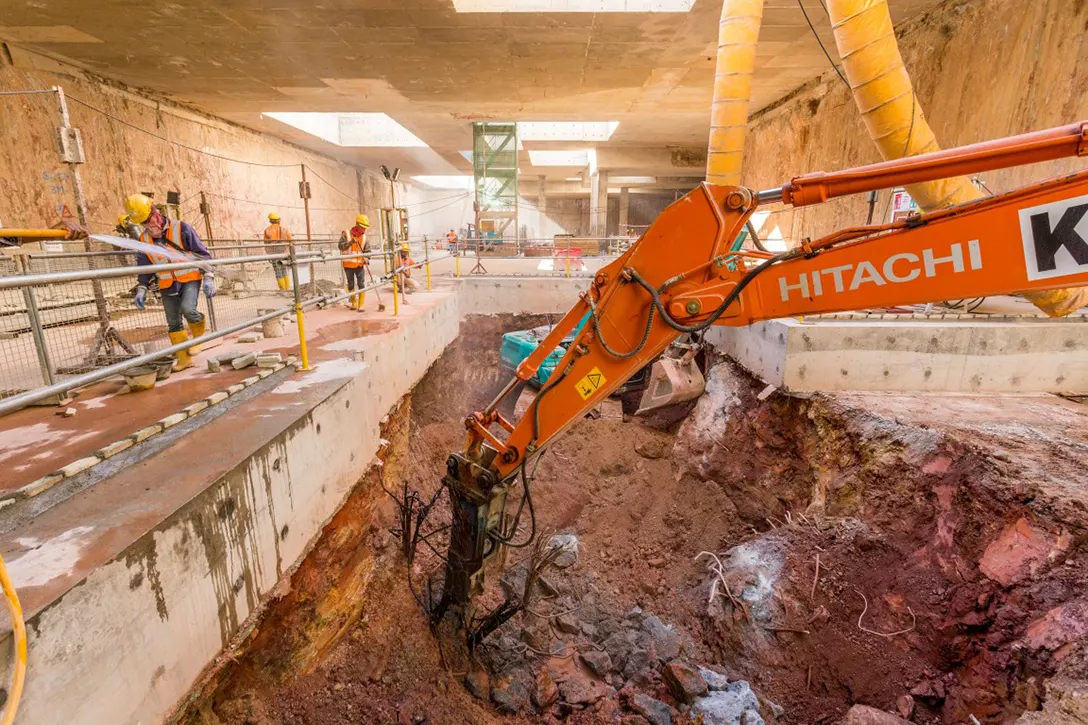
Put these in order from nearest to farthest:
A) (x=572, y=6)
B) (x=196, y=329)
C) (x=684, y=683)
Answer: (x=684, y=683) → (x=196, y=329) → (x=572, y=6)

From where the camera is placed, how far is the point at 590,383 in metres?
3.20

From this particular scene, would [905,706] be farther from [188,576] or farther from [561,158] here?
[561,158]

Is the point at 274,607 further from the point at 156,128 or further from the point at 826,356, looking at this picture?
→ the point at 156,128

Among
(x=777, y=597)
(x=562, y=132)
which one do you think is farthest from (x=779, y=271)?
(x=562, y=132)

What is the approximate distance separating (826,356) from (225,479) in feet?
18.9

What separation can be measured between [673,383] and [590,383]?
4.84 m

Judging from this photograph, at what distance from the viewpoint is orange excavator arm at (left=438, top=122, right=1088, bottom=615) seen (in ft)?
6.86

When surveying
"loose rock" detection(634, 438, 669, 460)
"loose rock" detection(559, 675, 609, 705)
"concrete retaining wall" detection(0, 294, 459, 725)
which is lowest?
"loose rock" detection(559, 675, 609, 705)

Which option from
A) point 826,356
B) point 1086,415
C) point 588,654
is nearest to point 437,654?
point 588,654

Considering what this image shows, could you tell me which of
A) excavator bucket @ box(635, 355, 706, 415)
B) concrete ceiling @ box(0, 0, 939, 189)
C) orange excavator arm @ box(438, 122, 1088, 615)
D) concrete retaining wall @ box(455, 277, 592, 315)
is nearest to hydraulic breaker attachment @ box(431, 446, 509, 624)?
orange excavator arm @ box(438, 122, 1088, 615)

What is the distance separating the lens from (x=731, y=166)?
7.66m

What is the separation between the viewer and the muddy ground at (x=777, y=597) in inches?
125

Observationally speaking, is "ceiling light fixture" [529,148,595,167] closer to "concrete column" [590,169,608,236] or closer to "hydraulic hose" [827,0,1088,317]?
"concrete column" [590,169,608,236]

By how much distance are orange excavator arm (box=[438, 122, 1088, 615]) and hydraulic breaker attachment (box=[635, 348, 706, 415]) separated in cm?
470
